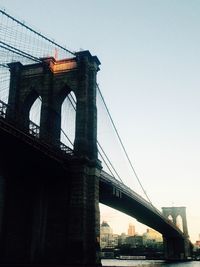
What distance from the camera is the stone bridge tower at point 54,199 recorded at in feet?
96.5

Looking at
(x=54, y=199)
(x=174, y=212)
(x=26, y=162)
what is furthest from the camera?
(x=174, y=212)

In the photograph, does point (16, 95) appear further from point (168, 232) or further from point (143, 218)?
point (168, 232)

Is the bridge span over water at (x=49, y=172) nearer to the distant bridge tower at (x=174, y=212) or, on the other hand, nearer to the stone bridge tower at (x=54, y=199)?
the stone bridge tower at (x=54, y=199)

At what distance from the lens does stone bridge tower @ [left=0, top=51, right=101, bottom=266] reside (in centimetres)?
2941

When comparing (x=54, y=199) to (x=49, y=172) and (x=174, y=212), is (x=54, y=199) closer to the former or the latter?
(x=49, y=172)

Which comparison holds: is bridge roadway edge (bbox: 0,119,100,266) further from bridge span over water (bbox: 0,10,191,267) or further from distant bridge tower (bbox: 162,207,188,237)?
distant bridge tower (bbox: 162,207,188,237)

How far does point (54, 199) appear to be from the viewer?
1258 inches

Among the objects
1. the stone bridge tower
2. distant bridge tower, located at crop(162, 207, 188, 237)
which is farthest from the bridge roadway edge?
distant bridge tower, located at crop(162, 207, 188, 237)

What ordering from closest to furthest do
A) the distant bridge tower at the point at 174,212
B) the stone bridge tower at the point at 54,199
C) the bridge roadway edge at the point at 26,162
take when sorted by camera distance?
the bridge roadway edge at the point at 26,162, the stone bridge tower at the point at 54,199, the distant bridge tower at the point at 174,212

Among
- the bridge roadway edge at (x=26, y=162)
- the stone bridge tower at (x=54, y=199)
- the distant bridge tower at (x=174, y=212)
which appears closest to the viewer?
the bridge roadway edge at (x=26, y=162)

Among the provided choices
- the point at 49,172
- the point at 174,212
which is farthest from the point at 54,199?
the point at 174,212

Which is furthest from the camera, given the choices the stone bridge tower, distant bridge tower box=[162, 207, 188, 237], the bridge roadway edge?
distant bridge tower box=[162, 207, 188, 237]

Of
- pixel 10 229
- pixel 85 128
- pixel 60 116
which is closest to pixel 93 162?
pixel 85 128

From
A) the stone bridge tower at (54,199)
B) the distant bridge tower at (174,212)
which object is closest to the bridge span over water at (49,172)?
the stone bridge tower at (54,199)
